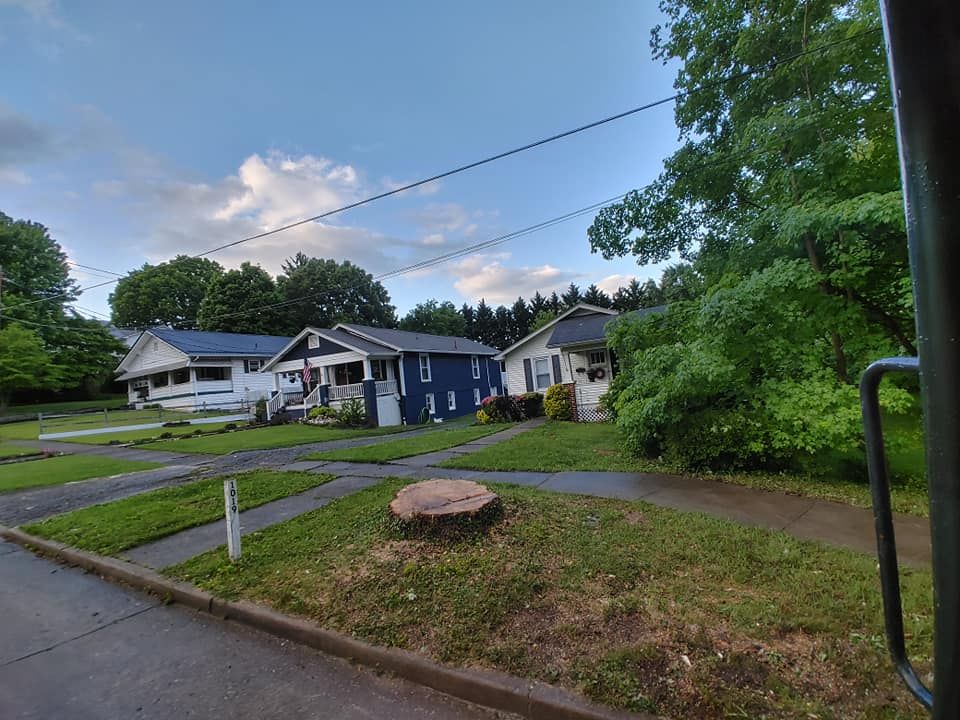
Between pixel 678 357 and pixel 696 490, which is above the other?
pixel 678 357

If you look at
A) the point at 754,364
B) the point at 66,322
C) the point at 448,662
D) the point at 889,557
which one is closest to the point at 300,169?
the point at 754,364

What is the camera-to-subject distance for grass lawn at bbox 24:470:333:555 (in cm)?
518

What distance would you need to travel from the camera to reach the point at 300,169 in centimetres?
1123

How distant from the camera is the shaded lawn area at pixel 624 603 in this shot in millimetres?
2262

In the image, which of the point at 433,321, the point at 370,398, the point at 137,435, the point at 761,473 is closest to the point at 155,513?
the point at 761,473

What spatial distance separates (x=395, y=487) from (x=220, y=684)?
3.76m

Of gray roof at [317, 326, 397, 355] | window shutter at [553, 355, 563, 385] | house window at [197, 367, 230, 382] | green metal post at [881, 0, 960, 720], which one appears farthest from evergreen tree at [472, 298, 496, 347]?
green metal post at [881, 0, 960, 720]

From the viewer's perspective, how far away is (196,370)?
26.8m

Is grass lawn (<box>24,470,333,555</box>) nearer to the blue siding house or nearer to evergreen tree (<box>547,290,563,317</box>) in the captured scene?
the blue siding house

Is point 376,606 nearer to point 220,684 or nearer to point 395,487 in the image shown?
point 220,684

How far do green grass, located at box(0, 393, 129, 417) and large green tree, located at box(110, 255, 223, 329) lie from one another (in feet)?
40.3

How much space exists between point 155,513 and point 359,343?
51.4ft

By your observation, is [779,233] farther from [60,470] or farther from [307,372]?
[307,372]

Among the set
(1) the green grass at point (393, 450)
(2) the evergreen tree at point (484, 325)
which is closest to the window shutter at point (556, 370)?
(1) the green grass at point (393, 450)
